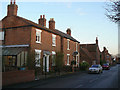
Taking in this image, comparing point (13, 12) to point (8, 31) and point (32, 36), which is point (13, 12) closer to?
point (8, 31)

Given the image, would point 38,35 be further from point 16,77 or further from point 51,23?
point 51,23

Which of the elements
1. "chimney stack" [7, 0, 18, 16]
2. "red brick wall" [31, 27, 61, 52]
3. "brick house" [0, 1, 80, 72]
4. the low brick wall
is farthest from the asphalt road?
"chimney stack" [7, 0, 18, 16]

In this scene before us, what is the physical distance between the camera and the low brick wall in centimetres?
1225

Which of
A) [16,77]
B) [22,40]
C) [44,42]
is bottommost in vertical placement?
[16,77]

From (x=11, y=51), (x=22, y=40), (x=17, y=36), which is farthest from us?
(x=17, y=36)

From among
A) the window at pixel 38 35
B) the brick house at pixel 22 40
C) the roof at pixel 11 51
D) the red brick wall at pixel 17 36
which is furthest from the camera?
the window at pixel 38 35

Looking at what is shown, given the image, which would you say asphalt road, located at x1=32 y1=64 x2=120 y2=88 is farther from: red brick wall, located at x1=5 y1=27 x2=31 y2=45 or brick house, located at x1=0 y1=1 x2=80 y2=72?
red brick wall, located at x1=5 y1=27 x2=31 y2=45

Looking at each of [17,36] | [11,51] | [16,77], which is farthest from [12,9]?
[16,77]

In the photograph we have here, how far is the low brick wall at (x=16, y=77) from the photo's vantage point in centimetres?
1225

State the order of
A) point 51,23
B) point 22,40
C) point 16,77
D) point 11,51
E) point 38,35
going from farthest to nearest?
Result: point 51,23
point 38,35
point 22,40
point 11,51
point 16,77

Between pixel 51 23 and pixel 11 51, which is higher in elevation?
pixel 51 23

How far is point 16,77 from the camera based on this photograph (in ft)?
44.1

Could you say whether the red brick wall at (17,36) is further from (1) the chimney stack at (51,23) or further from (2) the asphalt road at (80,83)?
(1) the chimney stack at (51,23)

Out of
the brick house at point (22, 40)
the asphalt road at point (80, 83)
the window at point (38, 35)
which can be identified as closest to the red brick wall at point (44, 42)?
the brick house at point (22, 40)
